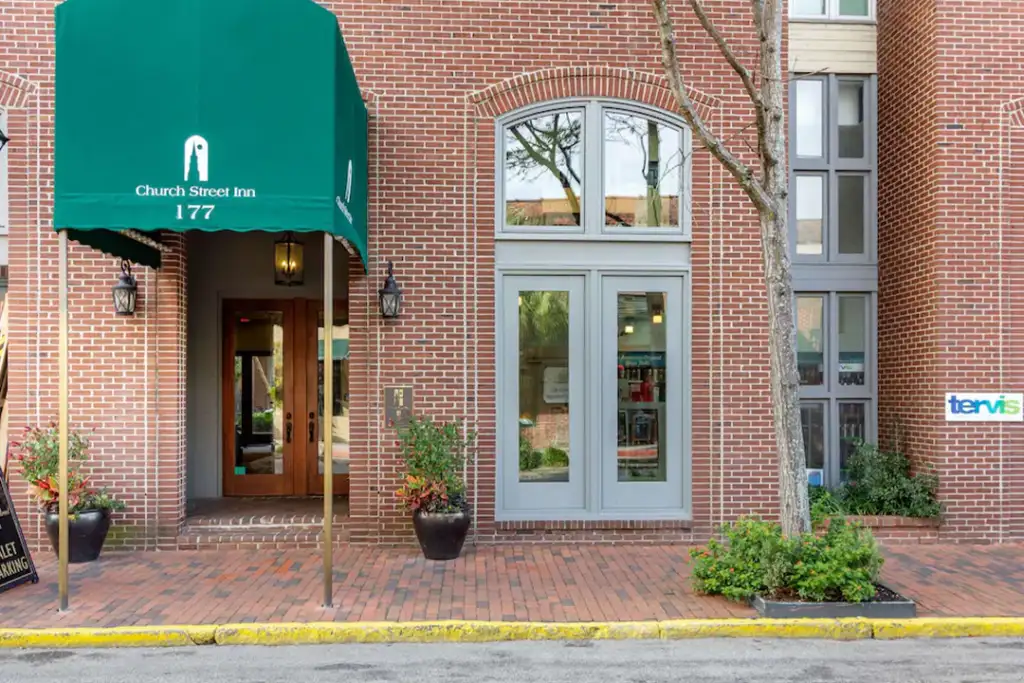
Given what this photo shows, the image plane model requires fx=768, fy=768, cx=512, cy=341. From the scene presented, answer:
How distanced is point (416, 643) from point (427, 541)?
1910 mm

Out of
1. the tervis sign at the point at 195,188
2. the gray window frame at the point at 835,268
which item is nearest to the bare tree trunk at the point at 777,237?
the gray window frame at the point at 835,268

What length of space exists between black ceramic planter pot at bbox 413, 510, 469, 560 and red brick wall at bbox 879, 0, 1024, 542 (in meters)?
5.29

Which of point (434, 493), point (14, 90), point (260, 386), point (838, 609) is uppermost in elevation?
point (14, 90)

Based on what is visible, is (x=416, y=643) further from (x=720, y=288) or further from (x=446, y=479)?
(x=720, y=288)

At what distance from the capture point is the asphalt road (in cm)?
506

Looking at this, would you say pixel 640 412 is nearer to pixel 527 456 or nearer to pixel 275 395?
pixel 527 456

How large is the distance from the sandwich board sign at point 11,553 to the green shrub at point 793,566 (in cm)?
588

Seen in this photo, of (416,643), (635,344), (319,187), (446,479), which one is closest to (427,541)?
(446,479)

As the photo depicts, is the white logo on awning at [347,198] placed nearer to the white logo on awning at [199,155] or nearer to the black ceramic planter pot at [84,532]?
the white logo on awning at [199,155]

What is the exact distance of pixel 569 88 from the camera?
27.5ft

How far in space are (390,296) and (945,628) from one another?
5.70m

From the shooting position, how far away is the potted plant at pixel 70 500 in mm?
7395

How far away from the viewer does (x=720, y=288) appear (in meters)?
8.45

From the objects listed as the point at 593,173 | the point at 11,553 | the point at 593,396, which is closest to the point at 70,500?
the point at 11,553
